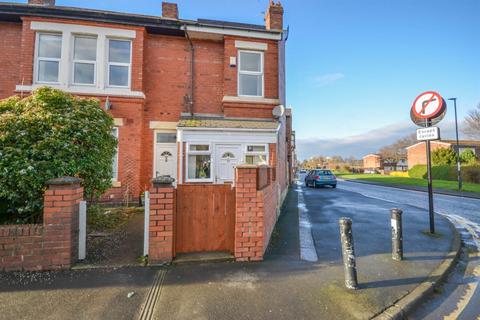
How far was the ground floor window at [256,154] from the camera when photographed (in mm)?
9586

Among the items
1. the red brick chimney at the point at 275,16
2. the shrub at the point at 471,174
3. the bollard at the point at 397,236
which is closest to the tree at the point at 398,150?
the shrub at the point at 471,174

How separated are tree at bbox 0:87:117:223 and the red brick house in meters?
3.84

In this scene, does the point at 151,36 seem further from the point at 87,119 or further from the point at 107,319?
the point at 107,319

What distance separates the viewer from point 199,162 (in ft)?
30.8

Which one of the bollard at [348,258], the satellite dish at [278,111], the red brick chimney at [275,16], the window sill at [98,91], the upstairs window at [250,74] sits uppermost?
the red brick chimney at [275,16]

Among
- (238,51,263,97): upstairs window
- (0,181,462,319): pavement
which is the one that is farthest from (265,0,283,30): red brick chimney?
(0,181,462,319): pavement

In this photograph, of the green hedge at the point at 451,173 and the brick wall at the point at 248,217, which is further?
the green hedge at the point at 451,173

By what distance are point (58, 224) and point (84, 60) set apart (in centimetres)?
816

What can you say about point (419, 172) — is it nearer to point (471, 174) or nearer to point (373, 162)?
point (471, 174)

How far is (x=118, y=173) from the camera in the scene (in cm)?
914

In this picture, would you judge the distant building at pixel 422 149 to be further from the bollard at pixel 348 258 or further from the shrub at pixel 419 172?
the bollard at pixel 348 258

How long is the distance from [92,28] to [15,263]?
895 centimetres

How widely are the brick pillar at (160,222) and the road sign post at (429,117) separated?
5895 mm

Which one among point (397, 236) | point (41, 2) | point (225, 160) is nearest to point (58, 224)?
point (397, 236)
